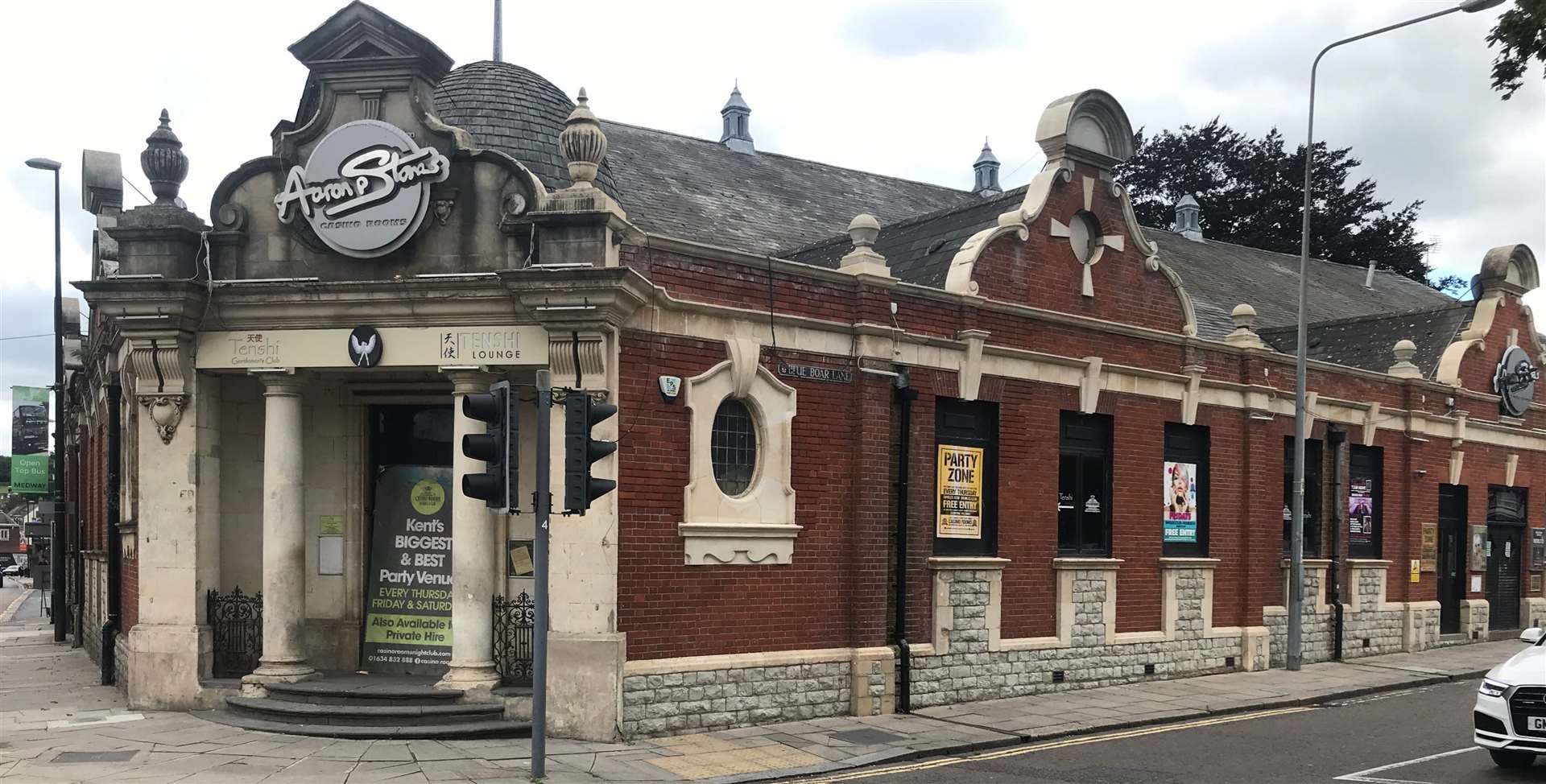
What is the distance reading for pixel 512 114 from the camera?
1491 cm

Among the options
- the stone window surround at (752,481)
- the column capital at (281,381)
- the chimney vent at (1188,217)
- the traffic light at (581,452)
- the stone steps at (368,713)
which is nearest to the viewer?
the traffic light at (581,452)

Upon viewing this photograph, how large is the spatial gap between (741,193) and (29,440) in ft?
85.7

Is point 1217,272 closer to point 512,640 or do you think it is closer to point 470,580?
point 512,640

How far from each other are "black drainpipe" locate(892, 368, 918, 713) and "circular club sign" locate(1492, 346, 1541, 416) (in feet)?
56.4

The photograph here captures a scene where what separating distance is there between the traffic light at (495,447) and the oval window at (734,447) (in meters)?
4.17

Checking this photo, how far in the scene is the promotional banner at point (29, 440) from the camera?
32.6 m

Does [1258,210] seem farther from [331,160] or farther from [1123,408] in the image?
[331,160]

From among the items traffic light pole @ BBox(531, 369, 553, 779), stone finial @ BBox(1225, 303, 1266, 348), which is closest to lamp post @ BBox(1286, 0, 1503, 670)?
stone finial @ BBox(1225, 303, 1266, 348)

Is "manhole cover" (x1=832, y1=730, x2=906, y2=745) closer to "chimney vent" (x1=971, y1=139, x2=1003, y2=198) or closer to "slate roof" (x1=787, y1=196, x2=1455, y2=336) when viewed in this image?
"slate roof" (x1=787, y1=196, x2=1455, y2=336)

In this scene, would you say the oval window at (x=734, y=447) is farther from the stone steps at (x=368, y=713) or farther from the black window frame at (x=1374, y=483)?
the black window frame at (x=1374, y=483)

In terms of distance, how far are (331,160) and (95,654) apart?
10779mm

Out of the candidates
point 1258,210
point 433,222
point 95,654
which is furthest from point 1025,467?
point 1258,210

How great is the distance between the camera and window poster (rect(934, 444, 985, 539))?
16125mm

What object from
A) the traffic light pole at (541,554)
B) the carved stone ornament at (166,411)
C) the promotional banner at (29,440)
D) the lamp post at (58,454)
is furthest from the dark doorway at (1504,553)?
the promotional banner at (29,440)
